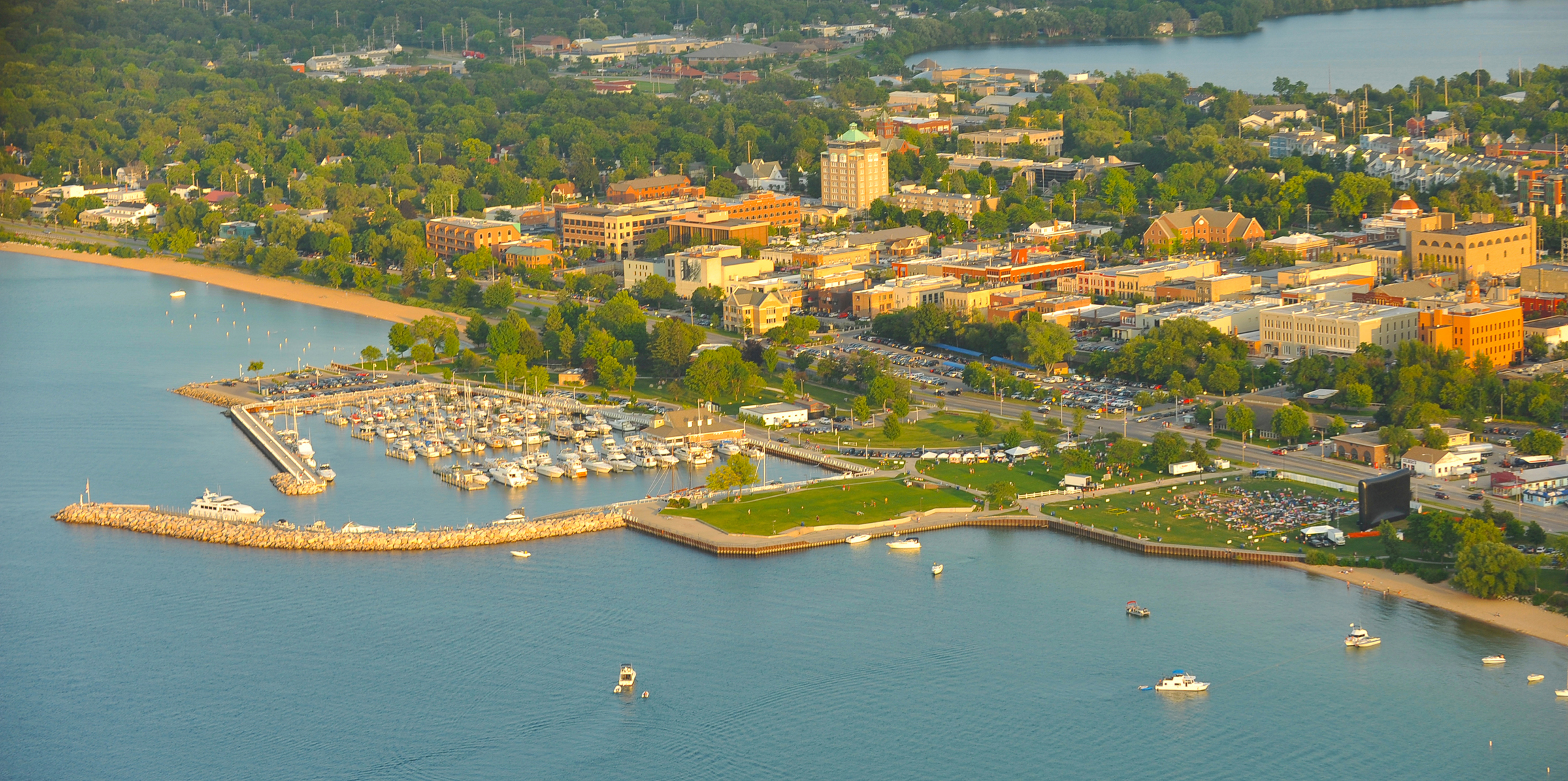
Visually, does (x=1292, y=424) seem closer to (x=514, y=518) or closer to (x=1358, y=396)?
(x=1358, y=396)

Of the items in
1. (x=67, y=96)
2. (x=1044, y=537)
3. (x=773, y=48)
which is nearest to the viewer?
(x=1044, y=537)

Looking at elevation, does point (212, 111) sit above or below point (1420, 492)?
above

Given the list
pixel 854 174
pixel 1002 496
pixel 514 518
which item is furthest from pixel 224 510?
pixel 854 174

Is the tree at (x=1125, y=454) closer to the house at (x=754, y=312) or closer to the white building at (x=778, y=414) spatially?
the white building at (x=778, y=414)

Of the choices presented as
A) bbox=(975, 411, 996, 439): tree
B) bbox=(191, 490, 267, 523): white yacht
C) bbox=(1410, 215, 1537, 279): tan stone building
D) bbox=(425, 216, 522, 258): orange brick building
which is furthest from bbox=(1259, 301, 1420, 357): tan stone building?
bbox=(425, 216, 522, 258): orange brick building

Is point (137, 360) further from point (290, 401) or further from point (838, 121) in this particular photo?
point (838, 121)

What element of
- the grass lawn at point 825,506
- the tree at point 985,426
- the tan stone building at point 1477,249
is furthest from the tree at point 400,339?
the tan stone building at point 1477,249

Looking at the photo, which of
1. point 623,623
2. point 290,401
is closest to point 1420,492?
point 623,623
